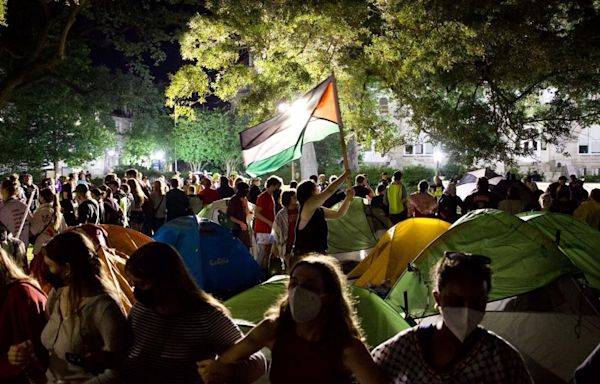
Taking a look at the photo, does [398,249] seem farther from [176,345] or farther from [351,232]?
[176,345]

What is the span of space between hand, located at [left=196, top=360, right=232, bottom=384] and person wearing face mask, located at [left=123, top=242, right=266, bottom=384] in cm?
11

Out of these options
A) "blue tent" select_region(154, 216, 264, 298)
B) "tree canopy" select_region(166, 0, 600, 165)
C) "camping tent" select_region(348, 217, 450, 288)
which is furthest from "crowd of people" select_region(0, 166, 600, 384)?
"tree canopy" select_region(166, 0, 600, 165)

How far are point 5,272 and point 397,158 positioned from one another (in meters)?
53.3

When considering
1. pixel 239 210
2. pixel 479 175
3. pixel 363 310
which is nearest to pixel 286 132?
pixel 363 310

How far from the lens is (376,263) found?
31.9 feet

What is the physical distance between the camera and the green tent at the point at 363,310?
5.43m

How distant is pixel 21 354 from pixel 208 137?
4796cm

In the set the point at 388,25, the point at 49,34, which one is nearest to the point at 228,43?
the point at 388,25

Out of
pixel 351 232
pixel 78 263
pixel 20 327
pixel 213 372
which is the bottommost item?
pixel 351 232

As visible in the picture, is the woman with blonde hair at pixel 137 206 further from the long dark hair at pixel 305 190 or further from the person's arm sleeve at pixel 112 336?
the person's arm sleeve at pixel 112 336

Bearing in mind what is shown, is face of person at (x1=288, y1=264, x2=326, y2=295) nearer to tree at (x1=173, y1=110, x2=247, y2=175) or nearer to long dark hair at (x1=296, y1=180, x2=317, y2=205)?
long dark hair at (x1=296, y1=180, x2=317, y2=205)

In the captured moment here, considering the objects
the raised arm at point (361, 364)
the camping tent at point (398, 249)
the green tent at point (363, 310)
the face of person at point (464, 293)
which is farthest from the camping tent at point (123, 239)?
the face of person at point (464, 293)

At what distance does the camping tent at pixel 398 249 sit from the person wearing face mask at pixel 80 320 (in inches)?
262

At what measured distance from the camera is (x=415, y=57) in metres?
15.1
